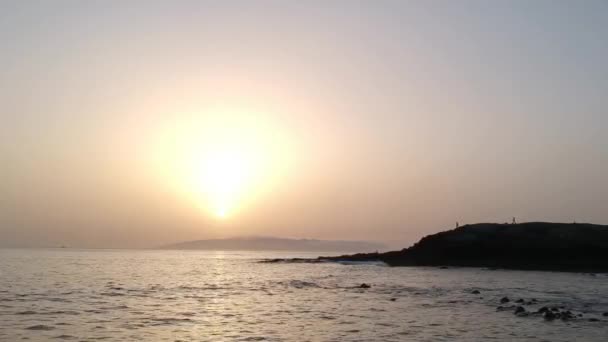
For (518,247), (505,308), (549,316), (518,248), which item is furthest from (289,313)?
(518,247)

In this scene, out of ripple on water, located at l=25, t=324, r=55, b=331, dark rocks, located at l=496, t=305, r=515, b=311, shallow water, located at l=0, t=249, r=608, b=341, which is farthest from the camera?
dark rocks, located at l=496, t=305, r=515, b=311

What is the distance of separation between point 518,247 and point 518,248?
245 mm

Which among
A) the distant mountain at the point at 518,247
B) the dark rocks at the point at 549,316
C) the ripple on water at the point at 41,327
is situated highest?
the distant mountain at the point at 518,247

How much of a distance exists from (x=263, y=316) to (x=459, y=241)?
247 ft

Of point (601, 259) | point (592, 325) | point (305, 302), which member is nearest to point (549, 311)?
point (592, 325)

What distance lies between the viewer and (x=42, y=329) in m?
29.0

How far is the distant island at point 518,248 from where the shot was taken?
292ft

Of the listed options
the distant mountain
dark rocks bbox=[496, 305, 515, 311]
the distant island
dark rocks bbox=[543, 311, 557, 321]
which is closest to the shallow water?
dark rocks bbox=[496, 305, 515, 311]

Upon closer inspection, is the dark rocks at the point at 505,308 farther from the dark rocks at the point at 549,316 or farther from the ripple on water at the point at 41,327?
the ripple on water at the point at 41,327

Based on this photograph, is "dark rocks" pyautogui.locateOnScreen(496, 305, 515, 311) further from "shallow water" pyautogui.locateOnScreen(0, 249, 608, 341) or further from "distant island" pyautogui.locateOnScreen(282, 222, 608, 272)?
"distant island" pyautogui.locateOnScreen(282, 222, 608, 272)

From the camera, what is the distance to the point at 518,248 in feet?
317

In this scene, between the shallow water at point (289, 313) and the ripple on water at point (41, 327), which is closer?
the shallow water at point (289, 313)

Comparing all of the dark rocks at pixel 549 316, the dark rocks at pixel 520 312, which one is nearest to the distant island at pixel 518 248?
the dark rocks at pixel 520 312

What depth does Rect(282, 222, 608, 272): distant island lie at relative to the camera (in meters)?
89.1
